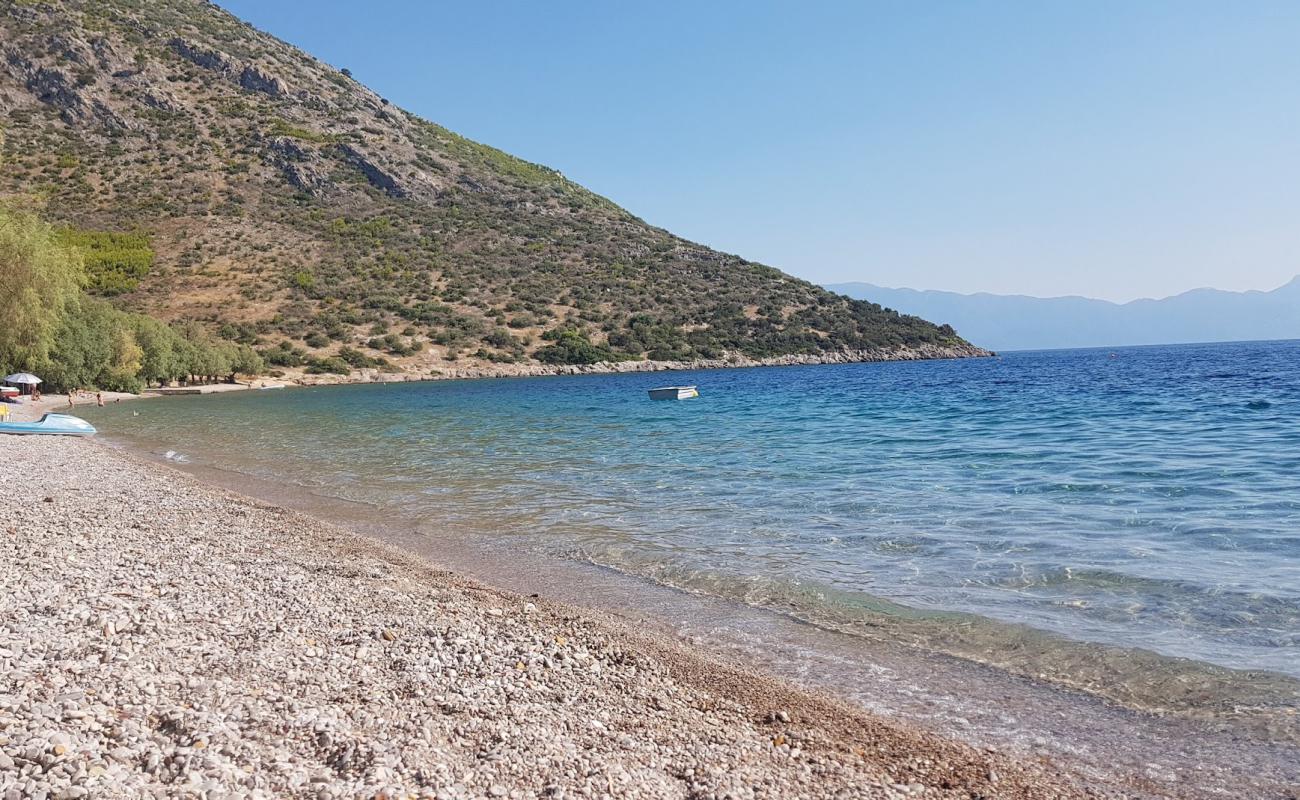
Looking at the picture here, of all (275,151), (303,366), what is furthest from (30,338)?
(275,151)

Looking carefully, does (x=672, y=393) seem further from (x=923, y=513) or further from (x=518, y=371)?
(x=518, y=371)

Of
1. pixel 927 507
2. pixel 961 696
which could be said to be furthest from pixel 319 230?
pixel 961 696

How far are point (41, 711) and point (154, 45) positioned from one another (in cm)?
13052

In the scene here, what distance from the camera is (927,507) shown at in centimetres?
1457

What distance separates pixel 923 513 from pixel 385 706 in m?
10.7

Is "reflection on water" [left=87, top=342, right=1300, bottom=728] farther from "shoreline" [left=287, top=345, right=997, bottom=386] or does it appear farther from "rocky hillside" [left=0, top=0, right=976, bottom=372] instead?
"rocky hillside" [left=0, top=0, right=976, bottom=372]

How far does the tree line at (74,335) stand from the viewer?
126ft

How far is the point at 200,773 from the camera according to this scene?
4.36 meters

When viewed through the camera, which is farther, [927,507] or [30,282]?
[30,282]

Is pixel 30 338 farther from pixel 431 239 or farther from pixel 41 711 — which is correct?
pixel 431 239

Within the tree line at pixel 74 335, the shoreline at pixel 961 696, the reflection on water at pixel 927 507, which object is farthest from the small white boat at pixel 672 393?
the shoreline at pixel 961 696

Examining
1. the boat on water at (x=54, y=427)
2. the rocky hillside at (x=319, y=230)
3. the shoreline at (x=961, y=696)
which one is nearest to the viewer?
the shoreline at (x=961, y=696)

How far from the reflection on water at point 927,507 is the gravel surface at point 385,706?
2.65 metres

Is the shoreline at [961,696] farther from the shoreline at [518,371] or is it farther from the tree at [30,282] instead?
the shoreline at [518,371]
